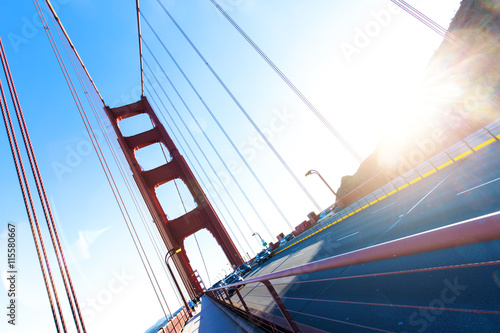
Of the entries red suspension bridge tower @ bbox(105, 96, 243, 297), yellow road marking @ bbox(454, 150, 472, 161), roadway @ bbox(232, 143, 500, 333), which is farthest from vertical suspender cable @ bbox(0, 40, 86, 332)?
yellow road marking @ bbox(454, 150, 472, 161)

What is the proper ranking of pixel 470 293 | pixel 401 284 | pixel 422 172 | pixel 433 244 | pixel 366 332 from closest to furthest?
1. pixel 433 244
2. pixel 470 293
3. pixel 366 332
4. pixel 401 284
5. pixel 422 172

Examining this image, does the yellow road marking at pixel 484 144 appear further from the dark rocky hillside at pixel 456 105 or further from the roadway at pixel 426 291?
the roadway at pixel 426 291

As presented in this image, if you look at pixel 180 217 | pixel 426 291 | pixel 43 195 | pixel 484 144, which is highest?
pixel 180 217

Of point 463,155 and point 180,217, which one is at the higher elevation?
point 180,217

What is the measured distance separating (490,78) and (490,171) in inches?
609

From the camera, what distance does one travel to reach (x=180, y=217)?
15.3m

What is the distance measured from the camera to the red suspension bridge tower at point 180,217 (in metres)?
14.0

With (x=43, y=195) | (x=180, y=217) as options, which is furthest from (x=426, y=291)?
(x=180, y=217)

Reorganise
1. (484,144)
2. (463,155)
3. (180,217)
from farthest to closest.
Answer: (180,217) → (463,155) → (484,144)

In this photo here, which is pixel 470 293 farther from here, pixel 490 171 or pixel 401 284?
pixel 490 171

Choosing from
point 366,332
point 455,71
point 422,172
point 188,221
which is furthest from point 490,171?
point 455,71

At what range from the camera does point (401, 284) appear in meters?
3.38

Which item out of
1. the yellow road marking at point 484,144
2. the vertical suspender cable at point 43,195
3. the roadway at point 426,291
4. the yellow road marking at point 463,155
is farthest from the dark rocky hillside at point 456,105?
the vertical suspender cable at point 43,195

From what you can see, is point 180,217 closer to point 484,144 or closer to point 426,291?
point 426,291
